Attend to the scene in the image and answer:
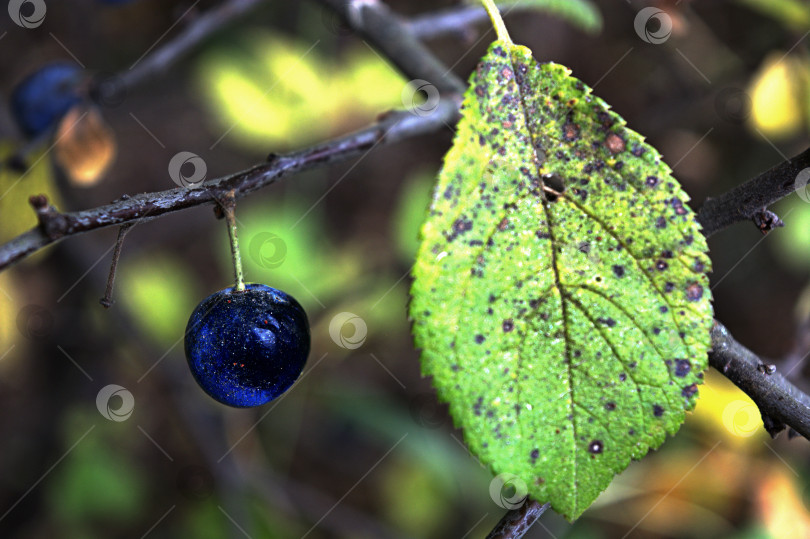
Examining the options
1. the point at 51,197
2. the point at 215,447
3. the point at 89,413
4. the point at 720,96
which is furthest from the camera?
the point at 89,413

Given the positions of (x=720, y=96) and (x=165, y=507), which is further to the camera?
(x=165, y=507)

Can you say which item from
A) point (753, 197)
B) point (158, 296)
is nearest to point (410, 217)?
point (158, 296)

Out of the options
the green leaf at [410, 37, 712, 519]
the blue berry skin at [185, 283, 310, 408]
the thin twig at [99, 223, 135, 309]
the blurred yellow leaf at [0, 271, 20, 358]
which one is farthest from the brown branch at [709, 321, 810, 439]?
the blurred yellow leaf at [0, 271, 20, 358]

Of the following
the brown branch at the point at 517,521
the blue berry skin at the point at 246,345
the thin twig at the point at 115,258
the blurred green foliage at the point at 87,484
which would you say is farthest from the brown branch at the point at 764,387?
the blurred green foliage at the point at 87,484

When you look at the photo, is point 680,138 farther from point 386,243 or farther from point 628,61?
point 386,243

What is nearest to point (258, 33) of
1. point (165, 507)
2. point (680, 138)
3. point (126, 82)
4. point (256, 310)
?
point (126, 82)

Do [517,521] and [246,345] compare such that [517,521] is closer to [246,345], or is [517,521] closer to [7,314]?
[246,345]
